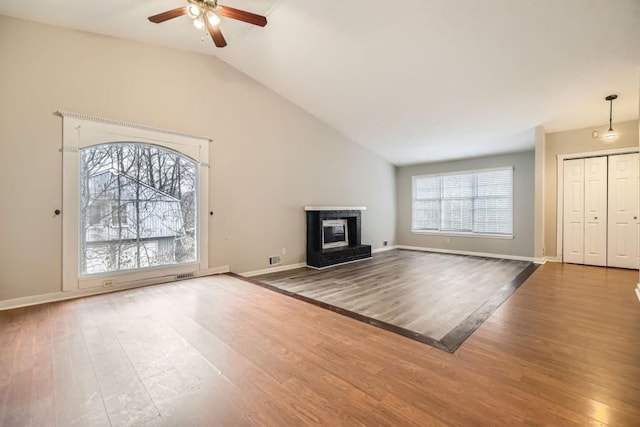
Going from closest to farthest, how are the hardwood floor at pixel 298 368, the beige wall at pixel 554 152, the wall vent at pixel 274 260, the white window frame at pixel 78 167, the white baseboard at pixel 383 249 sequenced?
1. the hardwood floor at pixel 298 368
2. the white window frame at pixel 78 167
3. the wall vent at pixel 274 260
4. the beige wall at pixel 554 152
5. the white baseboard at pixel 383 249

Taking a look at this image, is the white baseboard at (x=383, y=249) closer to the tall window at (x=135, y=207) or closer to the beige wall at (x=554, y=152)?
the beige wall at (x=554, y=152)

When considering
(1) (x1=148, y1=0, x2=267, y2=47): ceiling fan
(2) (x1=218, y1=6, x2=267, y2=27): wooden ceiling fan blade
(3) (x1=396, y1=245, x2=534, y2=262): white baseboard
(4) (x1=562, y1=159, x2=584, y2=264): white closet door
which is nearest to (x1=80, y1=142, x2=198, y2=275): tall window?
(1) (x1=148, y1=0, x2=267, y2=47): ceiling fan

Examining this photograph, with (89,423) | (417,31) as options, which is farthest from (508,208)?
(89,423)

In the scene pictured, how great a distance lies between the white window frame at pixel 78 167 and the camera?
3.38m

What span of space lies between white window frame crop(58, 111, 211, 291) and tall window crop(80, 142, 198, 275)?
0.07 metres

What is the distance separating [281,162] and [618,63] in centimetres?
497

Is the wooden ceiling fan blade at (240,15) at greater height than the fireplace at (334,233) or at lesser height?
greater

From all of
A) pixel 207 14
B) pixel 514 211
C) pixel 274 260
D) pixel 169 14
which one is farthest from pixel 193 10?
pixel 514 211

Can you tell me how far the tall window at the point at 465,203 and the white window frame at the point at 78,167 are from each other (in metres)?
6.33

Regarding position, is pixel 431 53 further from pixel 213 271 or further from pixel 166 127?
pixel 213 271

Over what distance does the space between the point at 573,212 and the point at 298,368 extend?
6501 mm

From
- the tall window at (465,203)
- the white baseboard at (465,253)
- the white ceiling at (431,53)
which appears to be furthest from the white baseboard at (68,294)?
the tall window at (465,203)

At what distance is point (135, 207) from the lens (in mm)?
3924

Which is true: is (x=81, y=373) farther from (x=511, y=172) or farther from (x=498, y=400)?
(x=511, y=172)
